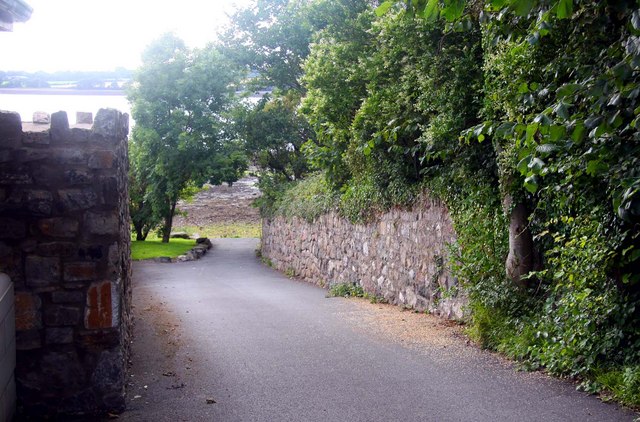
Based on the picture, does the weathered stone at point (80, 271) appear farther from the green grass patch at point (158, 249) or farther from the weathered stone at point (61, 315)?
the green grass patch at point (158, 249)

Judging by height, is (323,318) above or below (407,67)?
below

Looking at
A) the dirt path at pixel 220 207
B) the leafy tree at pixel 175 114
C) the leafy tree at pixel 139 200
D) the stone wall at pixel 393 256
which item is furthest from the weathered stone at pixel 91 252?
the dirt path at pixel 220 207

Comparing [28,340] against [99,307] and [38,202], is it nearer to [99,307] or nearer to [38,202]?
[99,307]

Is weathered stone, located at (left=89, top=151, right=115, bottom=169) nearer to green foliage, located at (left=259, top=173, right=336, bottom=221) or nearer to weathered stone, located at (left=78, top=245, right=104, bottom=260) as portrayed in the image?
weathered stone, located at (left=78, top=245, right=104, bottom=260)

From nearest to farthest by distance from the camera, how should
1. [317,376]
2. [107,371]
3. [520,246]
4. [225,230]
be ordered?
1. [107,371]
2. [317,376]
3. [520,246]
4. [225,230]

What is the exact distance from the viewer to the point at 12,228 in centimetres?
515

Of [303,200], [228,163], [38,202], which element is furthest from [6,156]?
[228,163]

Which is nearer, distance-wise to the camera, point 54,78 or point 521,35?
point 521,35

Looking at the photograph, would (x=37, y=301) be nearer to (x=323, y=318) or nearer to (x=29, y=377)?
(x=29, y=377)

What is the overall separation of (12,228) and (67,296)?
72cm

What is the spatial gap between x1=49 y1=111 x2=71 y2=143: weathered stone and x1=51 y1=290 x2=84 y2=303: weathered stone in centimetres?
128

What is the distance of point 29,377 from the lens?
204 inches

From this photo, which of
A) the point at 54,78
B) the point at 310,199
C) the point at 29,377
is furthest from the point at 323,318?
the point at 310,199

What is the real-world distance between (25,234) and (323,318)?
5.92 metres
